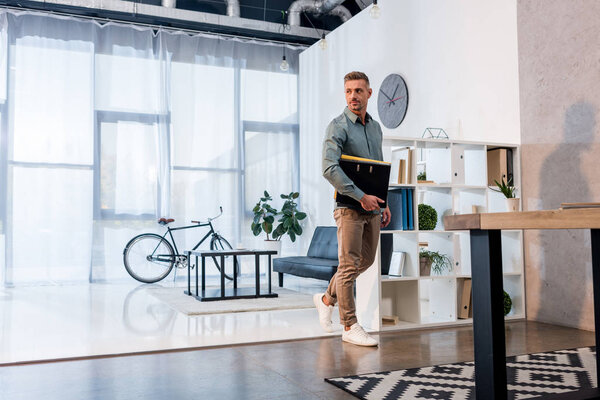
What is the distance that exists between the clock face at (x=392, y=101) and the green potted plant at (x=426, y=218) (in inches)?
69.9

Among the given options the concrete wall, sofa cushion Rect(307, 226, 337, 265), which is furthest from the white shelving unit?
sofa cushion Rect(307, 226, 337, 265)

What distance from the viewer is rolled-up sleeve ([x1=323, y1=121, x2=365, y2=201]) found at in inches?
115

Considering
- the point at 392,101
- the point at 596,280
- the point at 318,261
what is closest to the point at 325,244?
the point at 318,261

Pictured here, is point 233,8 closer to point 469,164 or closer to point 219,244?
point 219,244

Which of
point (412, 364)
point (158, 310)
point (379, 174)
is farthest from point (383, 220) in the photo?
point (158, 310)

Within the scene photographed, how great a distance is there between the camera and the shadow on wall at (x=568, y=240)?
356cm

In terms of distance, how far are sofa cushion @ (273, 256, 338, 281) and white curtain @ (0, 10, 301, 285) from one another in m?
1.57

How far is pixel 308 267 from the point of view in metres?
5.47

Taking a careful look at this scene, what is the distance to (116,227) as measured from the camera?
7.04 metres

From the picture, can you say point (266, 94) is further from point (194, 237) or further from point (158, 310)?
point (158, 310)

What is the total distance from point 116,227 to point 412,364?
5.14 meters

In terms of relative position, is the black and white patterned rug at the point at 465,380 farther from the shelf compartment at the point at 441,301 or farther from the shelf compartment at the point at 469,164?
the shelf compartment at the point at 469,164

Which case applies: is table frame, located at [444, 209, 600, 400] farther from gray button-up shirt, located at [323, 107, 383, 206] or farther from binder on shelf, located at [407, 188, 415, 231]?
binder on shelf, located at [407, 188, 415, 231]

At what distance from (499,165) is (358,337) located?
1.68 m
